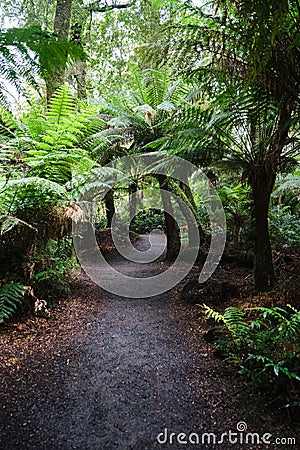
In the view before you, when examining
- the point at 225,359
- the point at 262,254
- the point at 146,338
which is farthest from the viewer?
the point at 262,254

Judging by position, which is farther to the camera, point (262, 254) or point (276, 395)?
point (262, 254)

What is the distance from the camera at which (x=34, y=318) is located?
2.99m

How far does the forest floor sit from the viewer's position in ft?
5.19

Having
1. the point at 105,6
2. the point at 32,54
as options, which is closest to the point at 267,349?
the point at 32,54

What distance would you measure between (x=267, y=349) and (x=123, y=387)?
37.2 inches

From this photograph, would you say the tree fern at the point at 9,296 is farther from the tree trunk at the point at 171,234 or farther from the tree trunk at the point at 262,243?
the tree trunk at the point at 171,234

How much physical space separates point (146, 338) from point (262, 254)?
5.40ft

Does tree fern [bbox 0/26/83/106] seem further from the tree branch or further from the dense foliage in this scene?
the tree branch

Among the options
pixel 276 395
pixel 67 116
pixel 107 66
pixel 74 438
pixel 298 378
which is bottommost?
pixel 74 438

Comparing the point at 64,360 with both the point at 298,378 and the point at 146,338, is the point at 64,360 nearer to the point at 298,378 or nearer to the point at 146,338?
the point at 146,338

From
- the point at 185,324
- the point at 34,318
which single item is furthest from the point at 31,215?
the point at 185,324

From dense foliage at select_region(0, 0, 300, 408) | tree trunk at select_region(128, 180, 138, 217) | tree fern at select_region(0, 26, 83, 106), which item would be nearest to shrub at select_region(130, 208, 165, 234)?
tree trunk at select_region(128, 180, 138, 217)

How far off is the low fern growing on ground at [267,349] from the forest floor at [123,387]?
4.1 inches

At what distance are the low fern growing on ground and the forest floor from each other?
10 centimetres
